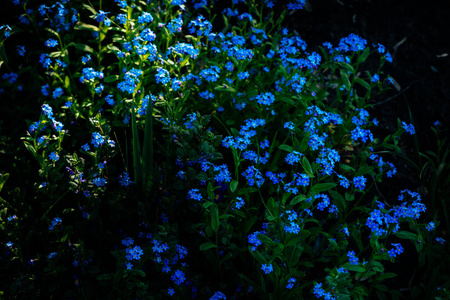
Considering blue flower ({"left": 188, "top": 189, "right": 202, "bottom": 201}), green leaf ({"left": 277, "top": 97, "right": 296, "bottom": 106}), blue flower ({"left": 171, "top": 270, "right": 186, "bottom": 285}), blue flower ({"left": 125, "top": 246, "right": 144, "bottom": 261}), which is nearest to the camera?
blue flower ({"left": 125, "top": 246, "right": 144, "bottom": 261})

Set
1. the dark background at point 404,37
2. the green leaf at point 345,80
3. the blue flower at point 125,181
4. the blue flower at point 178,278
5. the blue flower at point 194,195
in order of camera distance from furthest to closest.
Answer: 1. the dark background at point 404,37
2. the green leaf at point 345,80
3. the blue flower at point 125,181
4. the blue flower at point 194,195
5. the blue flower at point 178,278

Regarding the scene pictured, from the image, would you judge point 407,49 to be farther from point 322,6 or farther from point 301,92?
point 301,92

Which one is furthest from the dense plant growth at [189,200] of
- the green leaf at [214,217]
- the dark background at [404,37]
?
the dark background at [404,37]

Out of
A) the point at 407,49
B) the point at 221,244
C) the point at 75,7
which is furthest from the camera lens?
the point at 407,49

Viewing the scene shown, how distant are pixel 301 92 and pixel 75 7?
79.9 inches

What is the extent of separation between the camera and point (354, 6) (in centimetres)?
467

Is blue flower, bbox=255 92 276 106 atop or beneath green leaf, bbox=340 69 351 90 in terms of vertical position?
beneath

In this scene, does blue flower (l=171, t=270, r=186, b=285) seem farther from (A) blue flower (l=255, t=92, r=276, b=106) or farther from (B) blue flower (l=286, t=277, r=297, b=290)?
(A) blue flower (l=255, t=92, r=276, b=106)

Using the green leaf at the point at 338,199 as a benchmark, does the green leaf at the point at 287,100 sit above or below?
above

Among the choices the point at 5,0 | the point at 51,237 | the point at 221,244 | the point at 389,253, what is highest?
the point at 5,0

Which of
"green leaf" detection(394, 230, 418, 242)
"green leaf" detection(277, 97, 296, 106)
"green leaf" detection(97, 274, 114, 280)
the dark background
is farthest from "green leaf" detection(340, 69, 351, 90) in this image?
"green leaf" detection(97, 274, 114, 280)

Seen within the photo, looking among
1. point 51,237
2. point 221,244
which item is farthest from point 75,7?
point 221,244

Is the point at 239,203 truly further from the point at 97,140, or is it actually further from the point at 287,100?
the point at 97,140

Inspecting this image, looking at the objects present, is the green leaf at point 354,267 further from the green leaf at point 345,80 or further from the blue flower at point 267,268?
the green leaf at point 345,80
